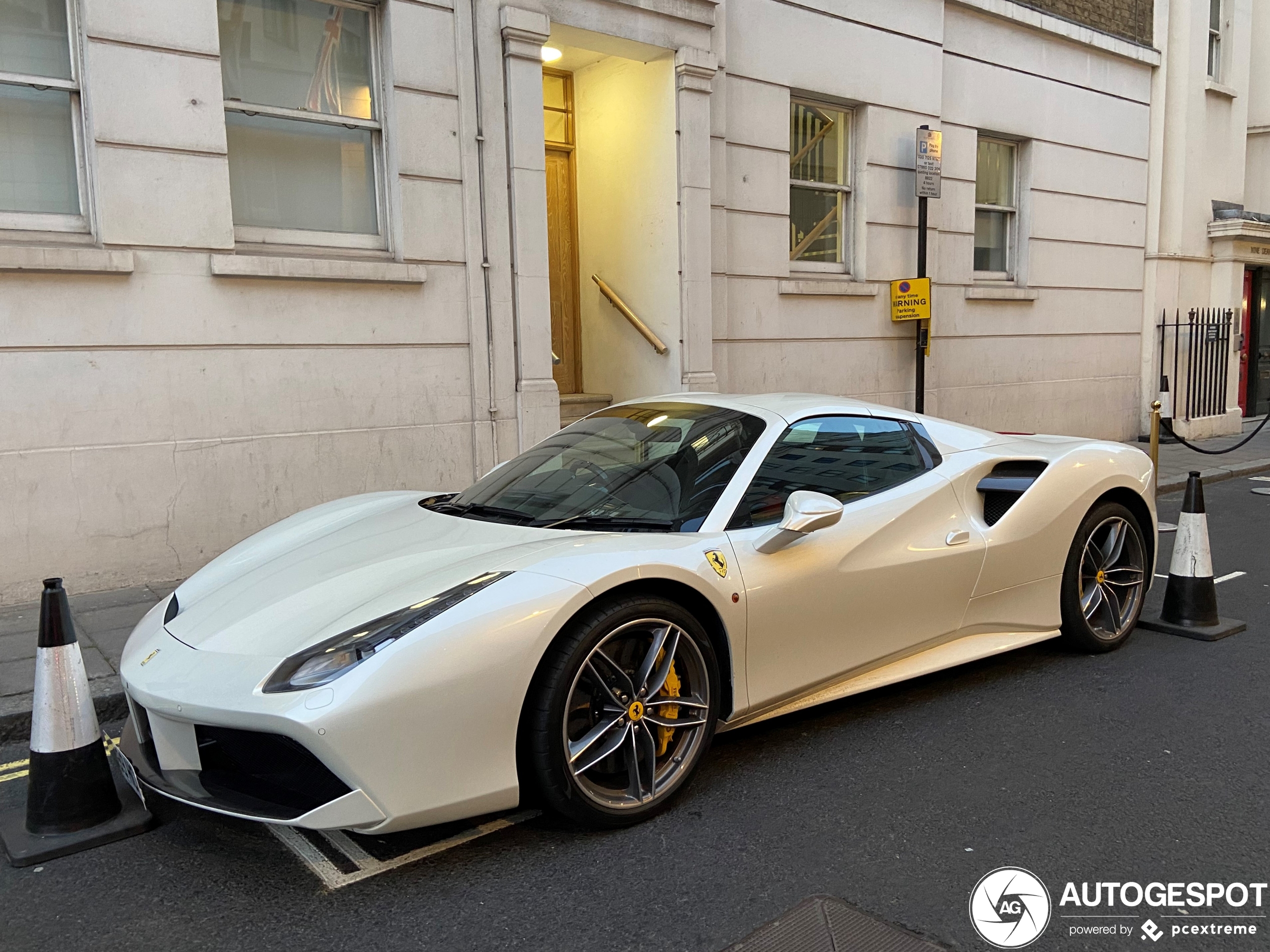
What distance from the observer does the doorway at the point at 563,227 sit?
10055mm

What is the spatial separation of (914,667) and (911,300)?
7376 mm

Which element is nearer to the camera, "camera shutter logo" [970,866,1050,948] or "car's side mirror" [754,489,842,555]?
"camera shutter logo" [970,866,1050,948]

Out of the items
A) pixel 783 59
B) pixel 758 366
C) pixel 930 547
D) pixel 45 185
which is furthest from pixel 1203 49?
pixel 45 185

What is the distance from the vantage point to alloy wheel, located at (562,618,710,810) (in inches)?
121


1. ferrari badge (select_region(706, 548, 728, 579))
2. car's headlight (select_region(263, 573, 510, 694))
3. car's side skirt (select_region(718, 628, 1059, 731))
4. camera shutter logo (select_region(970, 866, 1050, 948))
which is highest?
ferrari badge (select_region(706, 548, 728, 579))

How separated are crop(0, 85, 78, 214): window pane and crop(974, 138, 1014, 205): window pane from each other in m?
9.65

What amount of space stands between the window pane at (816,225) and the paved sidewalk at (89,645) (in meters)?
6.93

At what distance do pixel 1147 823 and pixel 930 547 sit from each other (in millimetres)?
1276

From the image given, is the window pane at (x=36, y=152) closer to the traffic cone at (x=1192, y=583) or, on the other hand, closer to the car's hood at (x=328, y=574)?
the car's hood at (x=328, y=574)

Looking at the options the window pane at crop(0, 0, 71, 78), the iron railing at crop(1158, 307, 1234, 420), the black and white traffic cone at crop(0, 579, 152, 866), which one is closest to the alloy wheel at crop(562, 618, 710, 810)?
the black and white traffic cone at crop(0, 579, 152, 866)

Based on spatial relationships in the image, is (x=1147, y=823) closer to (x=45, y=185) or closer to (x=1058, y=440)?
(x=1058, y=440)

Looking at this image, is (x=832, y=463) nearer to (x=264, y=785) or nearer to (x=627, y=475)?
(x=627, y=475)

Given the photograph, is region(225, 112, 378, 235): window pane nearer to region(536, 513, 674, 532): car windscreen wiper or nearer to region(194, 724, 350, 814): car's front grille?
region(536, 513, 674, 532): car windscreen wiper

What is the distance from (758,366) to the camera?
993 cm
